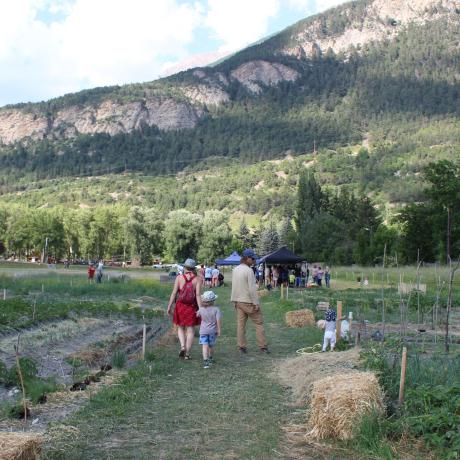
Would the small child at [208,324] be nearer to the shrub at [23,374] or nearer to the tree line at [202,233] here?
the shrub at [23,374]

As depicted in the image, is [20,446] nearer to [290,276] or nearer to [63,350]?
[63,350]

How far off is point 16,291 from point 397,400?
2536cm

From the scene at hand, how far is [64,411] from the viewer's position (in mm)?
7578

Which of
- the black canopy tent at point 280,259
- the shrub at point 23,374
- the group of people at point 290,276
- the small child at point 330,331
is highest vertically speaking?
the black canopy tent at point 280,259

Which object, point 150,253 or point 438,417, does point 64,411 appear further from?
point 150,253

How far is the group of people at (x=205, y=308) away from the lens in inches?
440

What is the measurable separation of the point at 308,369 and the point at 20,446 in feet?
17.0

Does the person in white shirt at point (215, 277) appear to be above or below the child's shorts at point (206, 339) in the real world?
below

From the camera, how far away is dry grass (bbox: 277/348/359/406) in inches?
326

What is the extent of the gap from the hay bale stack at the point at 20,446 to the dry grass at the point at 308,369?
3.68 metres

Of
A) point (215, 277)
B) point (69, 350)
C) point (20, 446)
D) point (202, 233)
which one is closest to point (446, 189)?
point (215, 277)

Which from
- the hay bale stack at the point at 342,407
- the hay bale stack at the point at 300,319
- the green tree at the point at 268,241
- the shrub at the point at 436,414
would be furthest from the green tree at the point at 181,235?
the shrub at the point at 436,414

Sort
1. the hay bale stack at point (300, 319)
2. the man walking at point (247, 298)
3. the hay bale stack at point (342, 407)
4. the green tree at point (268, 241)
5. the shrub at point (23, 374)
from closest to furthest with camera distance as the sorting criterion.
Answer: the hay bale stack at point (342, 407), the shrub at point (23, 374), the man walking at point (247, 298), the hay bale stack at point (300, 319), the green tree at point (268, 241)

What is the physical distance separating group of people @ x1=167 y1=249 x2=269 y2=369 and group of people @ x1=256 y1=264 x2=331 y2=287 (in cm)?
2655
